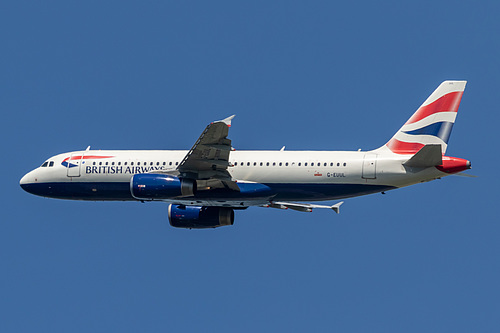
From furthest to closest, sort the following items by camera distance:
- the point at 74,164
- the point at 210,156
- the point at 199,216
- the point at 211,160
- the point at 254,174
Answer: the point at 199,216, the point at 74,164, the point at 254,174, the point at 211,160, the point at 210,156

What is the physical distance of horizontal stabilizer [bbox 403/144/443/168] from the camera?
59.2 metres

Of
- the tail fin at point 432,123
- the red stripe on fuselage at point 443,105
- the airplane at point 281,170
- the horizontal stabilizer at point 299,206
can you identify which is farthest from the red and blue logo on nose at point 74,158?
the red stripe on fuselage at point 443,105

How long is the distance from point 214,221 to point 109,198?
6723 millimetres

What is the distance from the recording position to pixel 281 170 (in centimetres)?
6328

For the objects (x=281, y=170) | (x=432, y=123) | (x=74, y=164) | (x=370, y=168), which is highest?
(x=432, y=123)

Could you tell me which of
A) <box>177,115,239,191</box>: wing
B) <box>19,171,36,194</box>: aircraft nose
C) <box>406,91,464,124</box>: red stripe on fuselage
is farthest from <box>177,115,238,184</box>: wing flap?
<box>406,91,464,124</box>: red stripe on fuselage

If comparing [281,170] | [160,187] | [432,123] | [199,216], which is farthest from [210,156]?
[432,123]

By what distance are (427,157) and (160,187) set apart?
15.1m

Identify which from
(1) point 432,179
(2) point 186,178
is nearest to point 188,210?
(2) point 186,178

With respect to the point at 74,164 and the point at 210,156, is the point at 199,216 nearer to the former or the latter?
the point at 210,156

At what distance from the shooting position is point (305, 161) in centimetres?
6312

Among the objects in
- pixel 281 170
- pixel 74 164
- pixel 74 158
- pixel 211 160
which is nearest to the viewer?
pixel 211 160

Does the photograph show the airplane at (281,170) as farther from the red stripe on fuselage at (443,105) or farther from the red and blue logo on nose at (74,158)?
the red and blue logo on nose at (74,158)

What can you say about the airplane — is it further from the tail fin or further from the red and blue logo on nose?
the red and blue logo on nose
